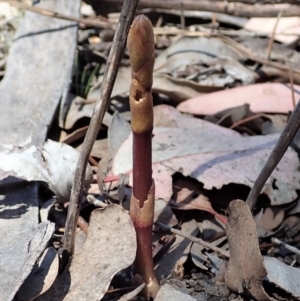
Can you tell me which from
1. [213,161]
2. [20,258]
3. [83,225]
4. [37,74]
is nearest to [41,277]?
[20,258]

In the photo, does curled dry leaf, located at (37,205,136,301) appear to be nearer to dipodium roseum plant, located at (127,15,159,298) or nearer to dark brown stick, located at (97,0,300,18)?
dipodium roseum plant, located at (127,15,159,298)

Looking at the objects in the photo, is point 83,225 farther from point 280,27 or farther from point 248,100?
point 280,27

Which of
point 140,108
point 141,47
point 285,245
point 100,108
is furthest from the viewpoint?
point 285,245

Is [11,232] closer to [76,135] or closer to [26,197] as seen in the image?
[26,197]

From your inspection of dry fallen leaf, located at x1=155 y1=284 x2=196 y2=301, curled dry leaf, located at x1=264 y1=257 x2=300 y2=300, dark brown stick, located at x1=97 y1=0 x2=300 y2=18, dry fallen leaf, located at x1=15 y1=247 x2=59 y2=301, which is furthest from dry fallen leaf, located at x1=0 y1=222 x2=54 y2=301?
dark brown stick, located at x1=97 y1=0 x2=300 y2=18

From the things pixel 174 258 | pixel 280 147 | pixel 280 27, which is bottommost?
pixel 174 258
